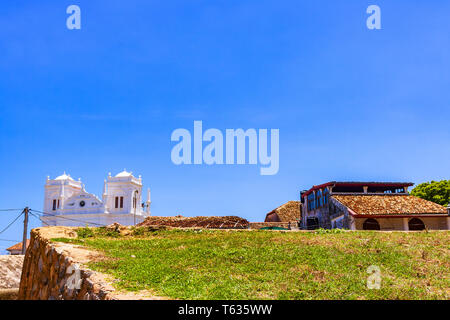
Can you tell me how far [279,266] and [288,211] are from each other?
139 feet

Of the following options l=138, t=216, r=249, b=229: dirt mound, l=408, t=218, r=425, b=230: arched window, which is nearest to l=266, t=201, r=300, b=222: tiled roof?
l=138, t=216, r=249, b=229: dirt mound

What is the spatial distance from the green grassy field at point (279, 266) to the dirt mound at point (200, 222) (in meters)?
21.1

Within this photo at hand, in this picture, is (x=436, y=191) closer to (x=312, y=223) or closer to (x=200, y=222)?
(x=312, y=223)

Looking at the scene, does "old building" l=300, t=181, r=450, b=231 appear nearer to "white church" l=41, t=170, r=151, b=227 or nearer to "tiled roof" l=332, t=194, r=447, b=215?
"tiled roof" l=332, t=194, r=447, b=215

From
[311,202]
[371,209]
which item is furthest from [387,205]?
[311,202]

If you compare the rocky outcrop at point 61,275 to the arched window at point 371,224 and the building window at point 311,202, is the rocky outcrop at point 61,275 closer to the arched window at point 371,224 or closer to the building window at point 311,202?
the arched window at point 371,224

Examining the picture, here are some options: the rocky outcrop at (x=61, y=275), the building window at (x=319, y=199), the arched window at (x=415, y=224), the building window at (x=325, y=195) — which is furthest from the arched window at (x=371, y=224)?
the rocky outcrop at (x=61, y=275)

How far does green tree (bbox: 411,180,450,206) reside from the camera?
50281 mm

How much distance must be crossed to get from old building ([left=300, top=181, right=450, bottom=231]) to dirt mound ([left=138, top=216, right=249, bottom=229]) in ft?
22.9

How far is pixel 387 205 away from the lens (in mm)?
35031
